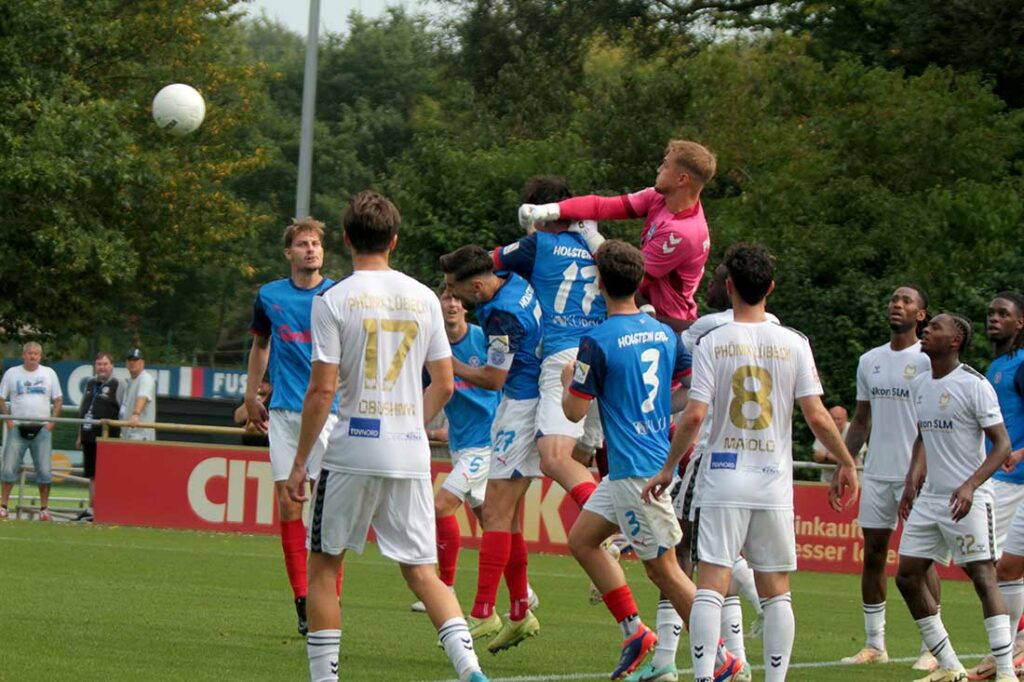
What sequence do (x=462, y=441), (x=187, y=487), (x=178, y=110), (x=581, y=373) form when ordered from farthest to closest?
(x=178, y=110)
(x=187, y=487)
(x=462, y=441)
(x=581, y=373)

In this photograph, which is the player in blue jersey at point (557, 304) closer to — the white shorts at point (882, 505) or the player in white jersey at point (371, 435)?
the white shorts at point (882, 505)

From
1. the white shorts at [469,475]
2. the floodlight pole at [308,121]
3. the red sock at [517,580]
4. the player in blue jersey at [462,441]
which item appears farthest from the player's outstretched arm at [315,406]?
the floodlight pole at [308,121]

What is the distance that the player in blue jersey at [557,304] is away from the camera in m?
10.2

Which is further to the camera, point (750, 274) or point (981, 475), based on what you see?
point (981, 475)

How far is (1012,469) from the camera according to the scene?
1044cm

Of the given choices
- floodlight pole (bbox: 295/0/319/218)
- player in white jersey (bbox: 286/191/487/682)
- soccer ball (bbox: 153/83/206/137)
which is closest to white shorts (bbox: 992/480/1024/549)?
player in white jersey (bbox: 286/191/487/682)

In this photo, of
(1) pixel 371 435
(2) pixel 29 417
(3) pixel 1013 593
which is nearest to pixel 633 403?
(1) pixel 371 435

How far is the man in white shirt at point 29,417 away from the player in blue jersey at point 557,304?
12.7 m

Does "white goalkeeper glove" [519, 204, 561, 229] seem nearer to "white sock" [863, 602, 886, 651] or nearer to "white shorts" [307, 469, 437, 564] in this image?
"white shorts" [307, 469, 437, 564]

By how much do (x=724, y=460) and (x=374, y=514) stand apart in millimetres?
1600

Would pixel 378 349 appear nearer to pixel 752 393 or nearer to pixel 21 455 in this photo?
pixel 752 393

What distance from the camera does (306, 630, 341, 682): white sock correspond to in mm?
7363

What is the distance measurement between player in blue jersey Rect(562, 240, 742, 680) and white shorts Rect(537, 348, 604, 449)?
1.13 m

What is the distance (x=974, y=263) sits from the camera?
26.2 m
